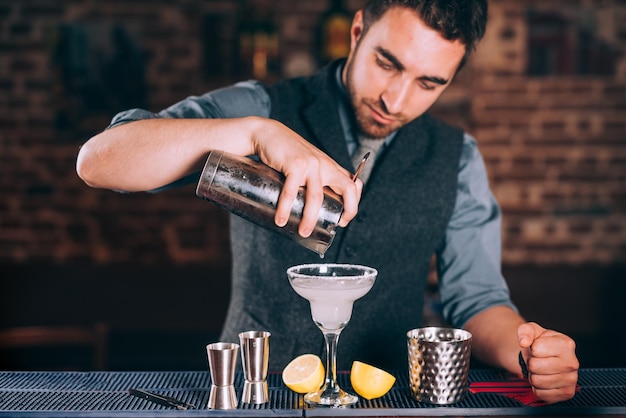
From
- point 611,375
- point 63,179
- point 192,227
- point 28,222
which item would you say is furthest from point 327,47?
point 611,375

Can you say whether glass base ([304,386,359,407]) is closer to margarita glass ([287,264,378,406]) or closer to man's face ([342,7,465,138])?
margarita glass ([287,264,378,406])

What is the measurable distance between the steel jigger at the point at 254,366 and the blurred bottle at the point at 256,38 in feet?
8.50

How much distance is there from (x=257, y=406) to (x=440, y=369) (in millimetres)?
338

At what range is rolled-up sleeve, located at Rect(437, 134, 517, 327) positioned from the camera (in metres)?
1.77

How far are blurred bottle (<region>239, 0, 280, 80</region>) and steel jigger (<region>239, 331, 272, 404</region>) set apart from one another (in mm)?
2591

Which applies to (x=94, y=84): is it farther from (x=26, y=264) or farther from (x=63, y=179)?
(x=26, y=264)

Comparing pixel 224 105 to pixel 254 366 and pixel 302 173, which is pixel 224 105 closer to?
pixel 302 173

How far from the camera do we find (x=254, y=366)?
1.24 meters

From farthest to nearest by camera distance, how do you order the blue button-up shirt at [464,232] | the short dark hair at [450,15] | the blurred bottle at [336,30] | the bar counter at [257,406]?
the blurred bottle at [336,30]
the blue button-up shirt at [464,232]
the short dark hair at [450,15]
the bar counter at [257,406]

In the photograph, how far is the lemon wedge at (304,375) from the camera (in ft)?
4.14

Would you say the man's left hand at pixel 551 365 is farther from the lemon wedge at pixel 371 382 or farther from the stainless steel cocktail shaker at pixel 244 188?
the stainless steel cocktail shaker at pixel 244 188

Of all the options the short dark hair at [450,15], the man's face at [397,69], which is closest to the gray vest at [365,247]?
the man's face at [397,69]

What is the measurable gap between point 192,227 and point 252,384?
2584 mm

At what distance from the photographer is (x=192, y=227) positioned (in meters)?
3.76
